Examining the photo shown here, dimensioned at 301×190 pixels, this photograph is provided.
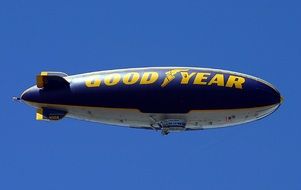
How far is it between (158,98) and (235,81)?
415cm

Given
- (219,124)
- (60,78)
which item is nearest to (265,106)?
(219,124)

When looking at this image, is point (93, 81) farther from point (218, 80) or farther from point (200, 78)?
point (218, 80)

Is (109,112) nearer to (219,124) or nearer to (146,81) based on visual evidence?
(146,81)

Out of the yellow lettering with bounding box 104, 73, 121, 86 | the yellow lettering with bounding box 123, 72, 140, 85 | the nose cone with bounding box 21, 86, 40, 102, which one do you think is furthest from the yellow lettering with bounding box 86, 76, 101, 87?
the nose cone with bounding box 21, 86, 40, 102

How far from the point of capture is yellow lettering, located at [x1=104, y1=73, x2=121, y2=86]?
52.4 metres

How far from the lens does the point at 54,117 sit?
53.5 m

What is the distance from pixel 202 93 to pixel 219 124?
250cm

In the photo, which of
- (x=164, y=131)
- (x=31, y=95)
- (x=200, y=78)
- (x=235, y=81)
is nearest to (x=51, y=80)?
(x=31, y=95)

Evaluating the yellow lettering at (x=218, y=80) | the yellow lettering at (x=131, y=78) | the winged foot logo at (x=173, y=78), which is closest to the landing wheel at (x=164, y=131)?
the winged foot logo at (x=173, y=78)

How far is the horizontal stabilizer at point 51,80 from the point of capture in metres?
53.2

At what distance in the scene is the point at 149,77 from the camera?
2050 inches

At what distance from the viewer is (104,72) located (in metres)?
53.4

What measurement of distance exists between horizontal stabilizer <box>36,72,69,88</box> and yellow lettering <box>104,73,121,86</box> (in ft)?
7.07

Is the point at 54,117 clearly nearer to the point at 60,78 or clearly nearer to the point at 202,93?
the point at 60,78
